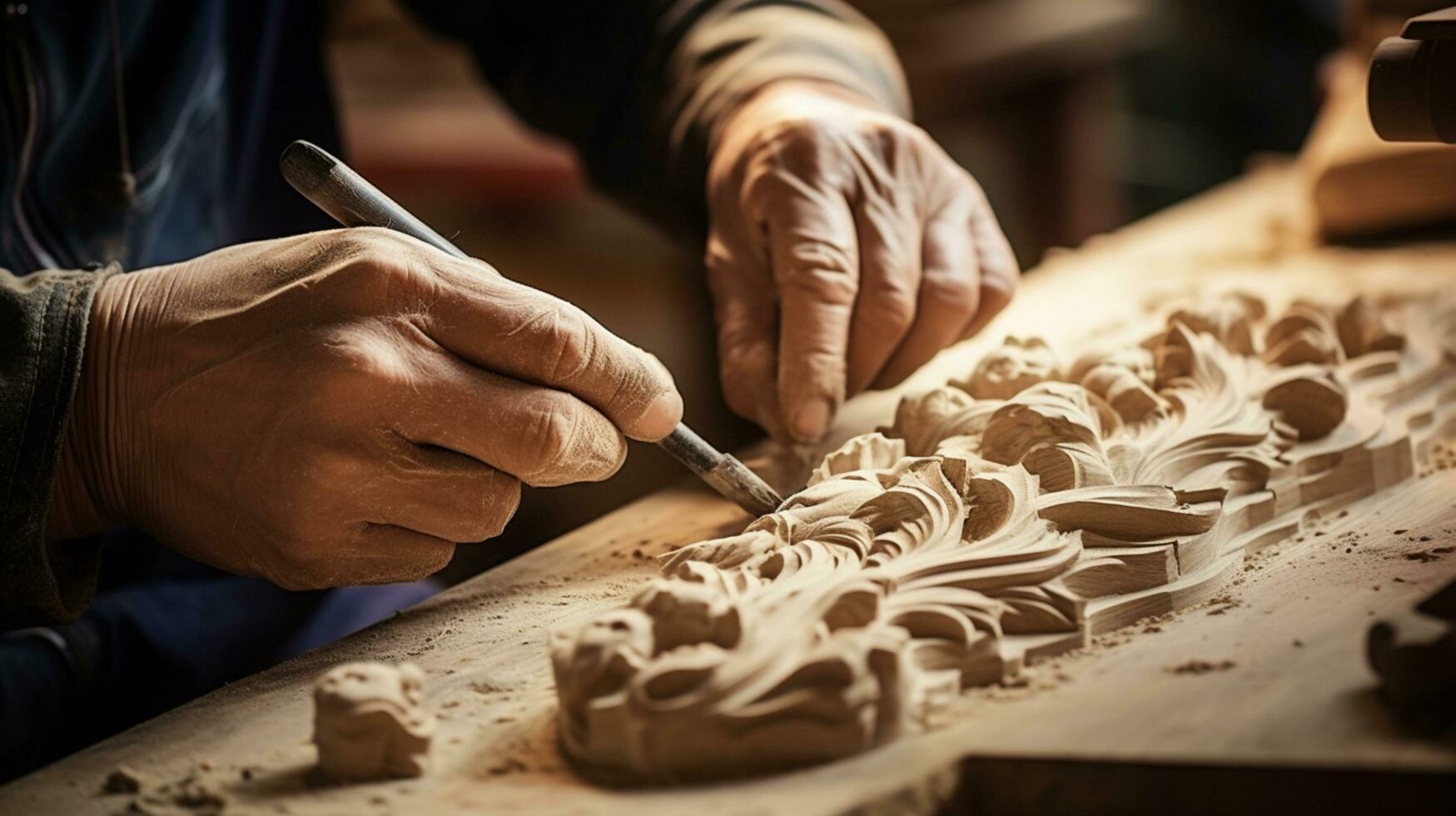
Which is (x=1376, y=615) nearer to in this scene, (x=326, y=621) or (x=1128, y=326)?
(x=1128, y=326)

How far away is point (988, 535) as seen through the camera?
1438 mm

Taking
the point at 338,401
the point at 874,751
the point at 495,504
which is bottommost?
the point at 874,751

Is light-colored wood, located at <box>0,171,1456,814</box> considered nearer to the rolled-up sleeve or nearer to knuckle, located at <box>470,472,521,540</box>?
knuckle, located at <box>470,472,521,540</box>

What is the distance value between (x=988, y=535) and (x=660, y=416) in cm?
45

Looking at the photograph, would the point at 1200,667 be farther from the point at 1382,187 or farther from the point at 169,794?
the point at 1382,187

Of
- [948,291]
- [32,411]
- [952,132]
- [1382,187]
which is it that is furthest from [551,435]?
[952,132]

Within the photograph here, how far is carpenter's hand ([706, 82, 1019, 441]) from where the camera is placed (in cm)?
205

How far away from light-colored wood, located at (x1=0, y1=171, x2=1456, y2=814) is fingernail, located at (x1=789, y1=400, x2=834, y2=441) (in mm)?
71

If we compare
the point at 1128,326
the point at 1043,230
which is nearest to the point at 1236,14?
the point at 1043,230

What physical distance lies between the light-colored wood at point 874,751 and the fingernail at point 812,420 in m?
0.07

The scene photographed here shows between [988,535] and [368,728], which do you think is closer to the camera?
[368,728]

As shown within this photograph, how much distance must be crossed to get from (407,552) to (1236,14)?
7520mm

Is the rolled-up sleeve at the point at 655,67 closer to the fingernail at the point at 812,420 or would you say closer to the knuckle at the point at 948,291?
the knuckle at the point at 948,291

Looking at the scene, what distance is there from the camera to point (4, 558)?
4.87 feet
